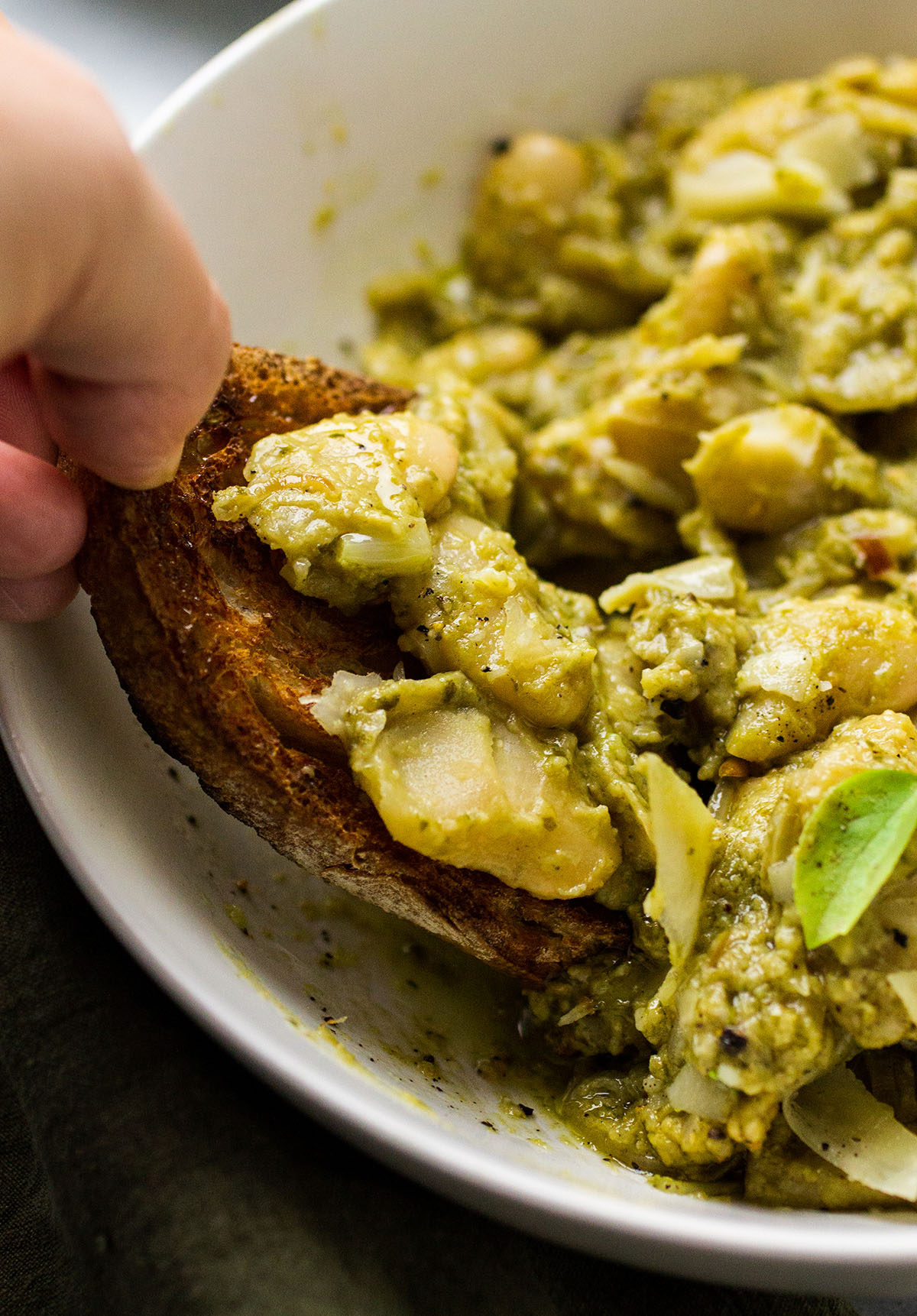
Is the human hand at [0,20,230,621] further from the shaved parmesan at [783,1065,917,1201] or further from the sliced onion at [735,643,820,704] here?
the shaved parmesan at [783,1065,917,1201]

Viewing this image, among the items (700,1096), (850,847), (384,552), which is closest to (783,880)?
(850,847)

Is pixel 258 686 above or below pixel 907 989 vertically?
above

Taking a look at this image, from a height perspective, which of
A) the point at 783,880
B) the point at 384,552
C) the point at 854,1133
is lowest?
the point at 854,1133

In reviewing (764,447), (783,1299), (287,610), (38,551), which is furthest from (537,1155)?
(764,447)

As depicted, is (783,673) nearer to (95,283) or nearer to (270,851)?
(270,851)

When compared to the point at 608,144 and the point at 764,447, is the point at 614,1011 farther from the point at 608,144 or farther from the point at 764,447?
the point at 608,144

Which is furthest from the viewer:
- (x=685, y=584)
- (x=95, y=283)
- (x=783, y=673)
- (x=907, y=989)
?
(x=685, y=584)

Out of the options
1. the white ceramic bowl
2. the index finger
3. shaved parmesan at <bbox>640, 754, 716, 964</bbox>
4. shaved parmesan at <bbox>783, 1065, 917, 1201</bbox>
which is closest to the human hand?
the index finger
